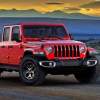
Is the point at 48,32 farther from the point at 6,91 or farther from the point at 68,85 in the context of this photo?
the point at 6,91

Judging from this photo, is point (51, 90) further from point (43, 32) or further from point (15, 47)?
point (43, 32)

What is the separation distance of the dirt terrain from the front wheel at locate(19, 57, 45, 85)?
9.4 inches

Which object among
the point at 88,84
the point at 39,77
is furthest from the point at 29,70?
the point at 88,84

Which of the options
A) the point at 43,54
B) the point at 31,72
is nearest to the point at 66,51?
the point at 43,54

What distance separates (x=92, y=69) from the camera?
19344 mm

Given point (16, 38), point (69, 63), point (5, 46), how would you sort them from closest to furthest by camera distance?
point (69, 63) < point (16, 38) < point (5, 46)

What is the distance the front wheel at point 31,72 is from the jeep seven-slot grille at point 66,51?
2.56 ft

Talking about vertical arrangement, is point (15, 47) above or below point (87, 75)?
above

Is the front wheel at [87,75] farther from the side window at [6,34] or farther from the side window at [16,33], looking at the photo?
the side window at [6,34]

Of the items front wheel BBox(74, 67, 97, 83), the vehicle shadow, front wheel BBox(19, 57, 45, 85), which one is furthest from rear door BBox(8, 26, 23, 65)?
front wheel BBox(74, 67, 97, 83)

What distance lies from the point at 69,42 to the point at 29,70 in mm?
1624

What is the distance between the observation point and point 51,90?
16.9 m

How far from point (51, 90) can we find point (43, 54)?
1.81 metres

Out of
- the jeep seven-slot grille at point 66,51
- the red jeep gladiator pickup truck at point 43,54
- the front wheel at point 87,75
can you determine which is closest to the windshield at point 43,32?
the red jeep gladiator pickup truck at point 43,54
